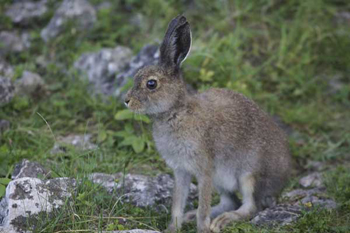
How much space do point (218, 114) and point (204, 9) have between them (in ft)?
12.1

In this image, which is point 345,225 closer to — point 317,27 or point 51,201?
point 51,201

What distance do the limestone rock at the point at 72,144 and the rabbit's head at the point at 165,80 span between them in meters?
1.06

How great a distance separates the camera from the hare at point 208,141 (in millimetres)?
4871

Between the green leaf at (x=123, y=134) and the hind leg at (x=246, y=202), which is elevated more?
the green leaf at (x=123, y=134)

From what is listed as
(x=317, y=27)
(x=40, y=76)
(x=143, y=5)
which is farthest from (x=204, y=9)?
(x=40, y=76)

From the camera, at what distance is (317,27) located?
820cm

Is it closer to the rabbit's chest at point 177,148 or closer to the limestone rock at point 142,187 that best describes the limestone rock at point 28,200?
the limestone rock at point 142,187

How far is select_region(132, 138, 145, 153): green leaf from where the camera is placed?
5926mm

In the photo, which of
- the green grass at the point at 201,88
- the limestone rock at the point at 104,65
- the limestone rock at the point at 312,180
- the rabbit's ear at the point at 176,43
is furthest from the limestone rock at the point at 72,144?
the limestone rock at the point at 312,180

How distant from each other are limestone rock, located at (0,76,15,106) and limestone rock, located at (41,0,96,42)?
1661 millimetres

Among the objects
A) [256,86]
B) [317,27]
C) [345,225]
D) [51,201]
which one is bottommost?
[345,225]

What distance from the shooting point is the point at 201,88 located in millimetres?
6477

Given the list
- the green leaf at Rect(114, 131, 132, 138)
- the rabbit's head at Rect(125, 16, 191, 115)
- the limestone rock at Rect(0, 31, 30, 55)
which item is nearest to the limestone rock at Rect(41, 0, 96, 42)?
the limestone rock at Rect(0, 31, 30, 55)

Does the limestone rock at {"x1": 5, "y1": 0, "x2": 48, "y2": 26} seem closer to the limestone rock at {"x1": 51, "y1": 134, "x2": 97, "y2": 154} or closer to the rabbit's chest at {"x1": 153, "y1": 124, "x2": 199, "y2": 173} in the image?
the limestone rock at {"x1": 51, "y1": 134, "x2": 97, "y2": 154}
